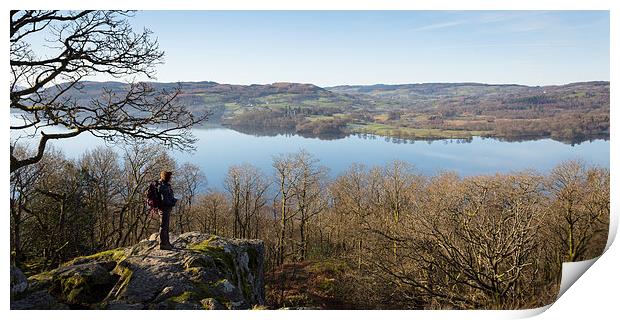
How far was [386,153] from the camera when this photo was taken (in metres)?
21.2

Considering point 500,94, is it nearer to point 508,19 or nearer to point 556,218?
point 508,19

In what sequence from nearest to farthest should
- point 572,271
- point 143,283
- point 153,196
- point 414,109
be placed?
point 143,283, point 153,196, point 572,271, point 414,109

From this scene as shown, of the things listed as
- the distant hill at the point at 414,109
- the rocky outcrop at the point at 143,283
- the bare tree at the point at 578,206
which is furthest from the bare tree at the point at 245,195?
the bare tree at the point at 578,206

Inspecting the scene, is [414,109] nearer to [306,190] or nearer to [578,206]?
[578,206]

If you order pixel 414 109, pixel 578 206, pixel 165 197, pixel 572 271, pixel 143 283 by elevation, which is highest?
pixel 414 109

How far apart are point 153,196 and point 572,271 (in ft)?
32.7

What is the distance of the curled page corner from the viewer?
9.49 m

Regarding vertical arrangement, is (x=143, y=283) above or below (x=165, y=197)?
below

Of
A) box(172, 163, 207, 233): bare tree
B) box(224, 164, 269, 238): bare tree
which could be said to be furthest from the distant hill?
box(224, 164, 269, 238): bare tree

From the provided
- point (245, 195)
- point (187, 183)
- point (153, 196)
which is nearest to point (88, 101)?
point (153, 196)

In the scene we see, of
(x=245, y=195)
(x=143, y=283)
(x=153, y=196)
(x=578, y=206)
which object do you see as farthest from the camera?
(x=245, y=195)

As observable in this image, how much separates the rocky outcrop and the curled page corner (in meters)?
6.66

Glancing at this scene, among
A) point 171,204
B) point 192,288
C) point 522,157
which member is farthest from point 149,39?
point 522,157

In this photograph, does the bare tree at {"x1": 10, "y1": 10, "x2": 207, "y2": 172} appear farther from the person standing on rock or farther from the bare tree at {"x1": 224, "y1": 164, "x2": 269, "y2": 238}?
the bare tree at {"x1": 224, "y1": 164, "x2": 269, "y2": 238}
